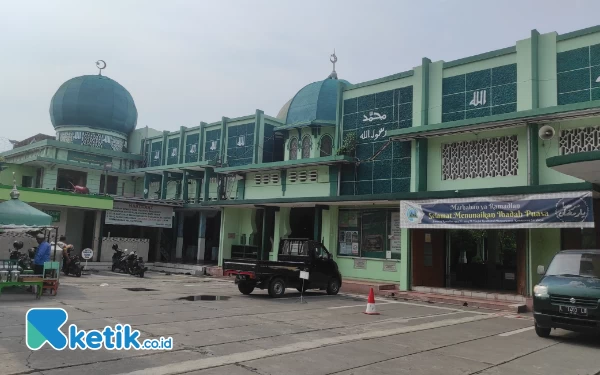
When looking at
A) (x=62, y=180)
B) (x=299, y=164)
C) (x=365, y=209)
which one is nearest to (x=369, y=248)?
(x=365, y=209)

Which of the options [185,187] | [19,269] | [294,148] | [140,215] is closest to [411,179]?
[294,148]

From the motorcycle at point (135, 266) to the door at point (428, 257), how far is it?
1208 centimetres

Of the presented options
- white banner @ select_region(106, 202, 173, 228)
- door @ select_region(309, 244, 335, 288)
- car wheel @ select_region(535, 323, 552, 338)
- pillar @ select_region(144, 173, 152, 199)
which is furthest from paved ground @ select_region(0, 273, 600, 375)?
pillar @ select_region(144, 173, 152, 199)

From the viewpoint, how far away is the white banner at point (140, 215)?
2591cm

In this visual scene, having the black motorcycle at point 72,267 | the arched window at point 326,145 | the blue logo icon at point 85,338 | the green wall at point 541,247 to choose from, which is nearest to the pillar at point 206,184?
the arched window at point 326,145

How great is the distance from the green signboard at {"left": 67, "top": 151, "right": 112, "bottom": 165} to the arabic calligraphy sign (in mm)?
26028

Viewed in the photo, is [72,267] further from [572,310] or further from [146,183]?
[572,310]

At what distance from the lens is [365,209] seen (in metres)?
20.3

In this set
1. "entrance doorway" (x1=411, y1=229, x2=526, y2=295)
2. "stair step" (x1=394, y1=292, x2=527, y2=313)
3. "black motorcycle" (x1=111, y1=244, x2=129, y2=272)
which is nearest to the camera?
"stair step" (x1=394, y1=292, x2=527, y2=313)

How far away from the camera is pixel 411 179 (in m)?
18.1

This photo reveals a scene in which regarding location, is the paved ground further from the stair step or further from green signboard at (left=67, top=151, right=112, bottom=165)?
green signboard at (left=67, top=151, right=112, bottom=165)

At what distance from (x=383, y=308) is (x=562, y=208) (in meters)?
5.71

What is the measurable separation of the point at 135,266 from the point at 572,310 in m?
18.2

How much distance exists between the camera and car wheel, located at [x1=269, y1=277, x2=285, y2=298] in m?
14.2
